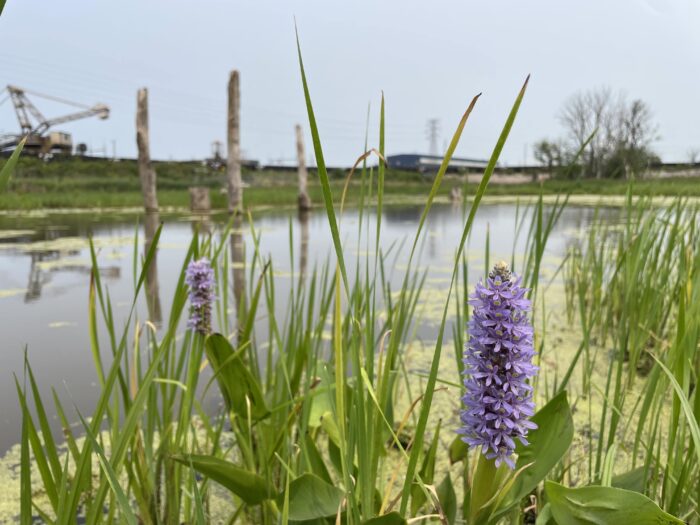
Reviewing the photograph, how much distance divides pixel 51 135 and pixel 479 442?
24303 millimetres

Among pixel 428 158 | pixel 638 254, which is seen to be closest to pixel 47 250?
pixel 638 254

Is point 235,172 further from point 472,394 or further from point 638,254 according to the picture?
point 472,394

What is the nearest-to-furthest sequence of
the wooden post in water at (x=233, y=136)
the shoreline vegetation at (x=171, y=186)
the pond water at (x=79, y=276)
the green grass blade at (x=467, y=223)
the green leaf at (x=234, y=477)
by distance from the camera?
the green grass blade at (x=467, y=223) < the green leaf at (x=234, y=477) < the pond water at (x=79, y=276) < the wooden post in water at (x=233, y=136) < the shoreline vegetation at (x=171, y=186)

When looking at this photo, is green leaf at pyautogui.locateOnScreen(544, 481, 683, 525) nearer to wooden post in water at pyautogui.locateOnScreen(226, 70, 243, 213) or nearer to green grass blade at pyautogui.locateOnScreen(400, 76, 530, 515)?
green grass blade at pyautogui.locateOnScreen(400, 76, 530, 515)

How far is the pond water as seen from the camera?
175 centimetres

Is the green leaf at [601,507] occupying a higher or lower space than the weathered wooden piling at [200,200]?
lower

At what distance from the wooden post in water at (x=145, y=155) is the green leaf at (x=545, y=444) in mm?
9202

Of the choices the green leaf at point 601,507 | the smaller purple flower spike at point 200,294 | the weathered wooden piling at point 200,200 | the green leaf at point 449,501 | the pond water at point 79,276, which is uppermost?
the weathered wooden piling at point 200,200

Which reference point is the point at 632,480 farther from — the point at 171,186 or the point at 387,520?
the point at 171,186

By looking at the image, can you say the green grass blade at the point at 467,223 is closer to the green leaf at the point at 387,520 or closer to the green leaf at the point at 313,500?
the green leaf at the point at 387,520

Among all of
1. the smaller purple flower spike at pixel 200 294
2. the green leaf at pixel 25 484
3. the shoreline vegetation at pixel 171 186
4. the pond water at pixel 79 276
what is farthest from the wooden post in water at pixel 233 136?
the green leaf at pixel 25 484

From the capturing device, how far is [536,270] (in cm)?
84

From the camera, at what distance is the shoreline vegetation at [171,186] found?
11852 millimetres

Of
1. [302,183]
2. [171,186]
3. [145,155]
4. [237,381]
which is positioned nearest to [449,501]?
[237,381]
